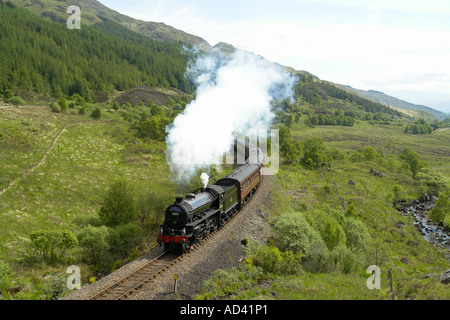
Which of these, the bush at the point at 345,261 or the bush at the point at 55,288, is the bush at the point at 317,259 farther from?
the bush at the point at 55,288

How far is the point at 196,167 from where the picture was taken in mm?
32812

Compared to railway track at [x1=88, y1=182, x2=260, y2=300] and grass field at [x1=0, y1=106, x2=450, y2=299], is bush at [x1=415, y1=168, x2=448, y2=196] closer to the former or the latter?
grass field at [x1=0, y1=106, x2=450, y2=299]

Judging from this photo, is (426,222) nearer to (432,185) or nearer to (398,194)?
(398,194)

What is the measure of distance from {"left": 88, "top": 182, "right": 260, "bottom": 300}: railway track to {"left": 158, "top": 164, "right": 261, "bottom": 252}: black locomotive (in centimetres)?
99

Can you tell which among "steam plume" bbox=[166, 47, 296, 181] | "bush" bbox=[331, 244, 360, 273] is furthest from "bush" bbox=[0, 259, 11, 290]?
"bush" bbox=[331, 244, 360, 273]

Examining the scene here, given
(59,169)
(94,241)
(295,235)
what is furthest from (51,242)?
(59,169)

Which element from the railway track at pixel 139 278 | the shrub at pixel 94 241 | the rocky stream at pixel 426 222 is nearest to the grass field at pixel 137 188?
the rocky stream at pixel 426 222

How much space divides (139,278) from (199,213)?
23.8 feet

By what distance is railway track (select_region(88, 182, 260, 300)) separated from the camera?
16.8 metres

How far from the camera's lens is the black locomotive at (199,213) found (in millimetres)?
22312

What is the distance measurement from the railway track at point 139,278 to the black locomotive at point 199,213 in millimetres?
988
